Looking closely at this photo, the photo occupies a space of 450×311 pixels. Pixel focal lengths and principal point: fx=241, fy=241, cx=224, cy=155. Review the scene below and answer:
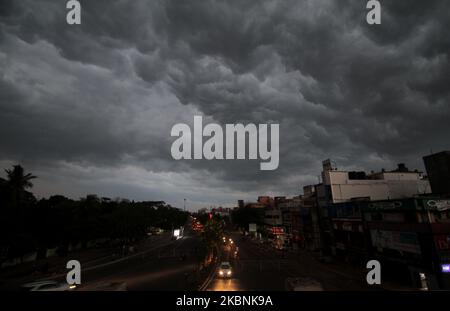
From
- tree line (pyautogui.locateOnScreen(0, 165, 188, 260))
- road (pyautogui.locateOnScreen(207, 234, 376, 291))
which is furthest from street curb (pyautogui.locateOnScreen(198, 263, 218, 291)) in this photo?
tree line (pyautogui.locateOnScreen(0, 165, 188, 260))

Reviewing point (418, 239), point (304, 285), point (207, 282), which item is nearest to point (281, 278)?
point (207, 282)

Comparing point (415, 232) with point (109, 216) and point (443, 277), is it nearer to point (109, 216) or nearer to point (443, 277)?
point (443, 277)

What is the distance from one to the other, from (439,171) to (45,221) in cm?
7603

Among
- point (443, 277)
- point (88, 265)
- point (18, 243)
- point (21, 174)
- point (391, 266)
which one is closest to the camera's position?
point (443, 277)

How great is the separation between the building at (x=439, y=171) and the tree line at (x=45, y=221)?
67.6 m

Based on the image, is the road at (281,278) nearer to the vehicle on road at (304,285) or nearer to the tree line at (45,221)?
the vehicle on road at (304,285)

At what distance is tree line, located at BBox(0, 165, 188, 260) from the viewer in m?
40.8

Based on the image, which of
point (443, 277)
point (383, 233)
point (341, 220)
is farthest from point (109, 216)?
→ point (443, 277)

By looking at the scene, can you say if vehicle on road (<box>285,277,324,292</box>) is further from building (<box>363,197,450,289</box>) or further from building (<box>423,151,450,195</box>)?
building (<box>423,151,450,195</box>)

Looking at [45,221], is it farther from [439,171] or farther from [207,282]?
[439,171]

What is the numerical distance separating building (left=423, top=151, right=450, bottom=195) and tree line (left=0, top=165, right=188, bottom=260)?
67.6 meters
